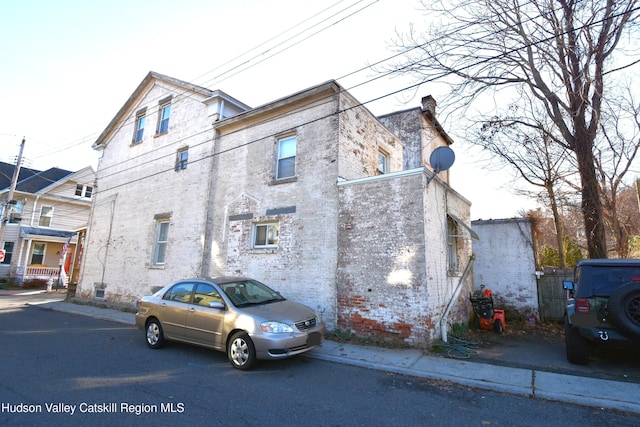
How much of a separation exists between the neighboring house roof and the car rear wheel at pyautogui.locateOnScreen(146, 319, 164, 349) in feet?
83.8

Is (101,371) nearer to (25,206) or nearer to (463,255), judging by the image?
(463,255)

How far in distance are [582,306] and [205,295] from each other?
7.14m

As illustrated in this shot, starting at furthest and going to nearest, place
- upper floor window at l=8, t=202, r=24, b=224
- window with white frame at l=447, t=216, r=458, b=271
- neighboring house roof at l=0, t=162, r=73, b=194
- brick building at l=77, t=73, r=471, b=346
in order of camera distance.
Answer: neighboring house roof at l=0, t=162, r=73, b=194
upper floor window at l=8, t=202, r=24, b=224
window with white frame at l=447, t=216, r=458, b=271
brick building at l=77, t=73, r=471, b=346

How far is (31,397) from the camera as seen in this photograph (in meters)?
4.52

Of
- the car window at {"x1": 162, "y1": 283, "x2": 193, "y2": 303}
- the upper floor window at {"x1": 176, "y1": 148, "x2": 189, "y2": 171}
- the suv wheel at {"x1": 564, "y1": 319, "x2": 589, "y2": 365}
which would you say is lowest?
the suv wheel at {"x1": 564, "y1": 319, "x2": 589, "y2": 365}

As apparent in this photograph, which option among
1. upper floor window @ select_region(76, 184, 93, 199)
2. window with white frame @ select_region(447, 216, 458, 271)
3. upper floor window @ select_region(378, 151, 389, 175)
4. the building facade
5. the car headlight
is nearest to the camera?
the car headlight

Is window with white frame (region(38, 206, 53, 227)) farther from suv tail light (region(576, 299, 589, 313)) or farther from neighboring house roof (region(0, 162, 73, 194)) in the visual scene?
suv tail light (region(576, 299, 589, 313))

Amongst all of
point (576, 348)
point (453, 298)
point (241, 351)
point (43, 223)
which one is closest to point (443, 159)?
point (453, 298)

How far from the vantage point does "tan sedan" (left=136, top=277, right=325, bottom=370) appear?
18.6 ft

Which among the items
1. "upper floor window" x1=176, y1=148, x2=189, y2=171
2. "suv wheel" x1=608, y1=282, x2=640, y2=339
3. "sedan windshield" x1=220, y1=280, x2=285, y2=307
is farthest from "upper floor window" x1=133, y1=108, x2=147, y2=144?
"suv wheel" x1=608, y1=282, x2=640, y2=339

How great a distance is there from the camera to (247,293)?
6.94 m

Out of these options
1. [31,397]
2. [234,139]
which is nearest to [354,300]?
[31,397]

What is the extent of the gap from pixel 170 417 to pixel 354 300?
4.80 meters

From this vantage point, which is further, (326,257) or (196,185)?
(196,185)
